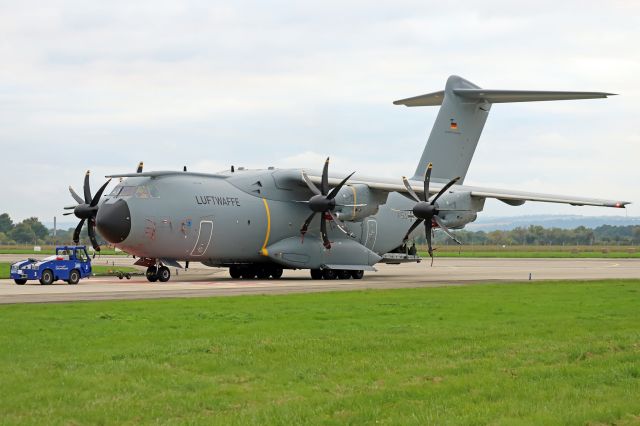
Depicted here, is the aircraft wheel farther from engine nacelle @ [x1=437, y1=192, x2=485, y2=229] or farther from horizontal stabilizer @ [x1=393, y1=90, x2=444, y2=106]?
horizontal stabilizer @ [x1=393, y1=90, x2=444, y2=106]

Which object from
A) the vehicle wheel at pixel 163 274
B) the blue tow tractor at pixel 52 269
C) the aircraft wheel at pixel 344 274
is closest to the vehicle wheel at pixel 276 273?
the aircraft wheel at pixel 344 274

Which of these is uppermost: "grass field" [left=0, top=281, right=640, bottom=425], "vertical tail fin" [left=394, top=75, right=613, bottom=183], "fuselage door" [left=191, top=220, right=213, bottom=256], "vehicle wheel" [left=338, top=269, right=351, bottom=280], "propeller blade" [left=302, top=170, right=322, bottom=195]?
"vertical tail fin" [left=394, top=75, right=613, bottom=183]

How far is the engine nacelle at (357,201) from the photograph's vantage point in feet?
118

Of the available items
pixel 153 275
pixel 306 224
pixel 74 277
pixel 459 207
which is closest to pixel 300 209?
pixel 306 224

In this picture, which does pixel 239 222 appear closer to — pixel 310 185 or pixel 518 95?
pixel 310 185

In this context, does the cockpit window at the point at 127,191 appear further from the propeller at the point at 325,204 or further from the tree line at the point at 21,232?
the tree line at the point at 21,232

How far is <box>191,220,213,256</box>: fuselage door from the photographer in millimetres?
34906

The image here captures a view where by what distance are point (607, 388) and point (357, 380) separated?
9.86ft

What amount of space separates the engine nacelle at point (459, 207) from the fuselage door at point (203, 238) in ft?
31.0

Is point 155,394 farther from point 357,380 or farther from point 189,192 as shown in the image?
point 189,192

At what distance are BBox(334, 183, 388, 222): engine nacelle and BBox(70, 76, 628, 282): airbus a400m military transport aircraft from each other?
4cm

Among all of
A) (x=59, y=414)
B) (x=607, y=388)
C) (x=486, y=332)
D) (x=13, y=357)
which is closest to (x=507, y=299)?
(x=486, y=332)

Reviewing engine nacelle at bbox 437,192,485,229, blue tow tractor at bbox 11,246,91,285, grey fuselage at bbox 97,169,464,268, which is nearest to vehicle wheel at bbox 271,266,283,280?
grey fuselage at bbox 97,169,464,268

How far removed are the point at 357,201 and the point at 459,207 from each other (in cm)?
461
